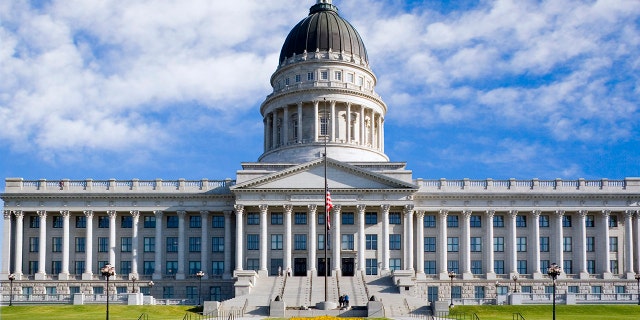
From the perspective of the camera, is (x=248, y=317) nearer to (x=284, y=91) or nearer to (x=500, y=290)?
(x=500, y=290)

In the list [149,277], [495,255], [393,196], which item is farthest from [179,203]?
[495,255]

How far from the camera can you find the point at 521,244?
96.4 meters

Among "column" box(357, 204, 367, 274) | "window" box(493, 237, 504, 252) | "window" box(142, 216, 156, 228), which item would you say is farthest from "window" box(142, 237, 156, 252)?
"window" box(493, 237, 504, 252)

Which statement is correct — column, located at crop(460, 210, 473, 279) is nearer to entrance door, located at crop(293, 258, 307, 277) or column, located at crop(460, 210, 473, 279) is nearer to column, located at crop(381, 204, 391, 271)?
column, located at crop(381, 204, 391, 271)

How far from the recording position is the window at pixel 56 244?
316ft

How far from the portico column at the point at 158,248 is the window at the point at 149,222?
1.15m

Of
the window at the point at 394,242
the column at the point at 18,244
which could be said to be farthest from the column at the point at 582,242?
the column at the point at 18,244

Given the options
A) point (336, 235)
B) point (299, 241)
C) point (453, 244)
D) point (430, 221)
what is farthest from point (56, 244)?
point (453, 244)

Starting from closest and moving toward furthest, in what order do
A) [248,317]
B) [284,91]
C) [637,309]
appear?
[248,317] → [637,309] → [284,91]

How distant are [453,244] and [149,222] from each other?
A: 124 feet

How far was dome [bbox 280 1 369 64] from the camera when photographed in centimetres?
11175

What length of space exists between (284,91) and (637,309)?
56435 mm

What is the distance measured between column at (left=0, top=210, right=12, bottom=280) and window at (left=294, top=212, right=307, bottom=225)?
35.1 meters

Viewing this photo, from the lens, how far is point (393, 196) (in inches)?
3617
